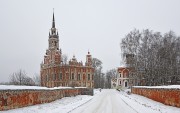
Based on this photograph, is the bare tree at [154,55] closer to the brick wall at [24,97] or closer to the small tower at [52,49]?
the brick wall at [24,97]

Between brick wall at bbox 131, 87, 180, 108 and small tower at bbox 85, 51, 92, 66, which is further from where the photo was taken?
small tower at bbox 85, 51, 92, 66

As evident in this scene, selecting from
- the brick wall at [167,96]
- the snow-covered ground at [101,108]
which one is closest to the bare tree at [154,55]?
the brick wall at [167,96]

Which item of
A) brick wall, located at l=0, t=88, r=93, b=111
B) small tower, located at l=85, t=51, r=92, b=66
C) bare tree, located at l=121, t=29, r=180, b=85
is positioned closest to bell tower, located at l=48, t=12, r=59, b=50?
small tower, located at l=85, t=51, r=92, b=66

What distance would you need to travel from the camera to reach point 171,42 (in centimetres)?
6000

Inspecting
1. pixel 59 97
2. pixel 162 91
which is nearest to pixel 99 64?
pixel 59 97

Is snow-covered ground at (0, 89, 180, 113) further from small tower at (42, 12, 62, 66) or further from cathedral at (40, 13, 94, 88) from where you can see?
small tower at (42, 12, 62, 66)

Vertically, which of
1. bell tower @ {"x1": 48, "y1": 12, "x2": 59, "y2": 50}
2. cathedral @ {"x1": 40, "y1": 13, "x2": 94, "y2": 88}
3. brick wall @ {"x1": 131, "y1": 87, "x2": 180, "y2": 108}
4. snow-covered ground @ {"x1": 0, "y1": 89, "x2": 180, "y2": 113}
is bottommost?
snow-covered ground @ {"x1": 0, "y1": 89, "x2": 180, "y2": 113}

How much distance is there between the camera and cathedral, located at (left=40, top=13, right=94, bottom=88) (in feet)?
298

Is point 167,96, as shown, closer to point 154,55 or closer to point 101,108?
point 101,108

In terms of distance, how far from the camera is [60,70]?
90.9m

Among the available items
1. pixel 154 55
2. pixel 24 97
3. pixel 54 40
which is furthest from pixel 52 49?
pixel 24 97

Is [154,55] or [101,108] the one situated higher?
[154,55]

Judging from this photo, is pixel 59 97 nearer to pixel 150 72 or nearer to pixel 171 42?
pixel 150 72

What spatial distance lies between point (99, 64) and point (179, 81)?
6204 centimetres
